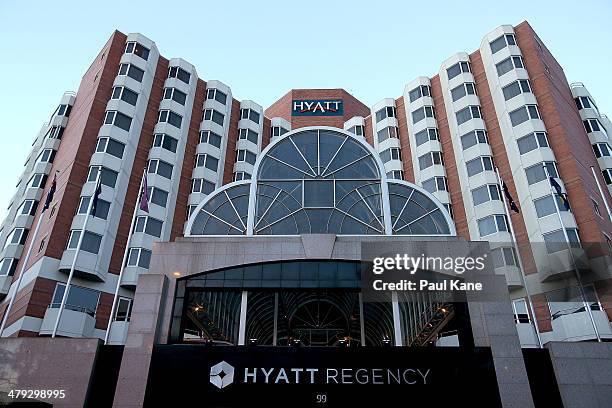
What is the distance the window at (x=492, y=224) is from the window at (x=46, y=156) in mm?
39720

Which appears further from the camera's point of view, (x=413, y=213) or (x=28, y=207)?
(x=28, y=207)

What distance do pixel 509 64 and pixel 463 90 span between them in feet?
16.1

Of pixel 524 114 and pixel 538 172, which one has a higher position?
pixel 524 114

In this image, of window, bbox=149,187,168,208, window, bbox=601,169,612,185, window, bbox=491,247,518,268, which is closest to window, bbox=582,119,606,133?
window, bbox=601,169,612,185

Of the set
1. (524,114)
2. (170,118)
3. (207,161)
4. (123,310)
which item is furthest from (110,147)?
(524,114)

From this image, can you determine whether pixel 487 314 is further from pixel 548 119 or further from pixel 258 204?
pixel 548 119

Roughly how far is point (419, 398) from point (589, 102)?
131ft

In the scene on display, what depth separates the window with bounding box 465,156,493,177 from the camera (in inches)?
1714

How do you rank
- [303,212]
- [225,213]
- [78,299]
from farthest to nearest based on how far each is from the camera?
1. [78,299]
2. [225,213]
3. [303,212]

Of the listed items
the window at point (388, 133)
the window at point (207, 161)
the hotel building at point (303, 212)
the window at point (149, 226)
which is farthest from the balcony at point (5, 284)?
the window at point (388, 133)

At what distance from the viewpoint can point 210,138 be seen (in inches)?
1950

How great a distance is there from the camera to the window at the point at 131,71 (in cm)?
4538

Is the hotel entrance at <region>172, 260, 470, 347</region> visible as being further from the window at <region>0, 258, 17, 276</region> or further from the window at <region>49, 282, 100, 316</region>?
the window at <region>0, 258, 17, 276</region>

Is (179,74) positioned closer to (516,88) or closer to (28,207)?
(28,207)
